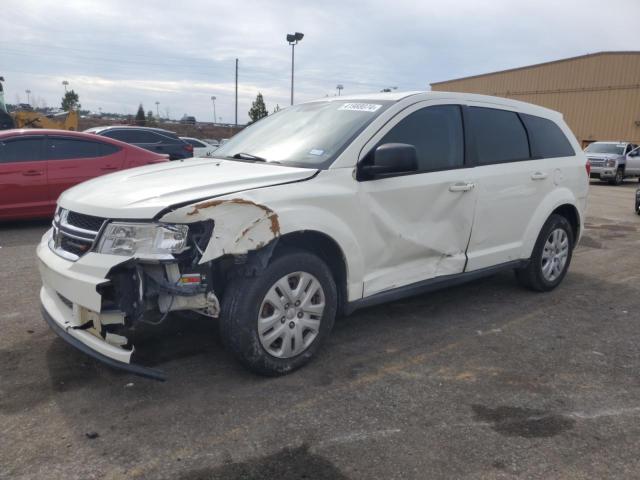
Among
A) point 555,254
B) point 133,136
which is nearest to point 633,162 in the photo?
point 133,136

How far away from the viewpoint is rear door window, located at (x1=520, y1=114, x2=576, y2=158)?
5.34m

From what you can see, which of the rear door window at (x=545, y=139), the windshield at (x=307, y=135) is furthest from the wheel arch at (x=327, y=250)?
the rear door window at (x=545, y=139)

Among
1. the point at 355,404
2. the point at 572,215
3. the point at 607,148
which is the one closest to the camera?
the point at 355,404

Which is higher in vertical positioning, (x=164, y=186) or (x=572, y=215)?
(x=164, y=186)

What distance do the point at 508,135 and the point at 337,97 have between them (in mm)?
1591

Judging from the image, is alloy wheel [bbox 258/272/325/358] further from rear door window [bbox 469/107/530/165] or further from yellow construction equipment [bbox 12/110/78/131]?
yellow construction equipment [bbox 12/110/78/131]

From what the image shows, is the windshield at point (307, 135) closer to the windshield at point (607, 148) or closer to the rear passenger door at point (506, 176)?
the rear passenger door at point (506, 176)

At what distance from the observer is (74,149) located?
8586mm

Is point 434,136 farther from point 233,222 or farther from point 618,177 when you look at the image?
point 618,177

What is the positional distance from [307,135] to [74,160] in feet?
18.6

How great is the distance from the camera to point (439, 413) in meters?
3.18

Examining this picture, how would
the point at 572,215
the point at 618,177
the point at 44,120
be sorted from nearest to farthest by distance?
1. the point at 572,215
2. the point at 44,120
3. the point at 618,177

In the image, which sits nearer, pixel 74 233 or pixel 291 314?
pixel 74 233

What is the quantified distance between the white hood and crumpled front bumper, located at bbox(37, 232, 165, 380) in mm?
301
